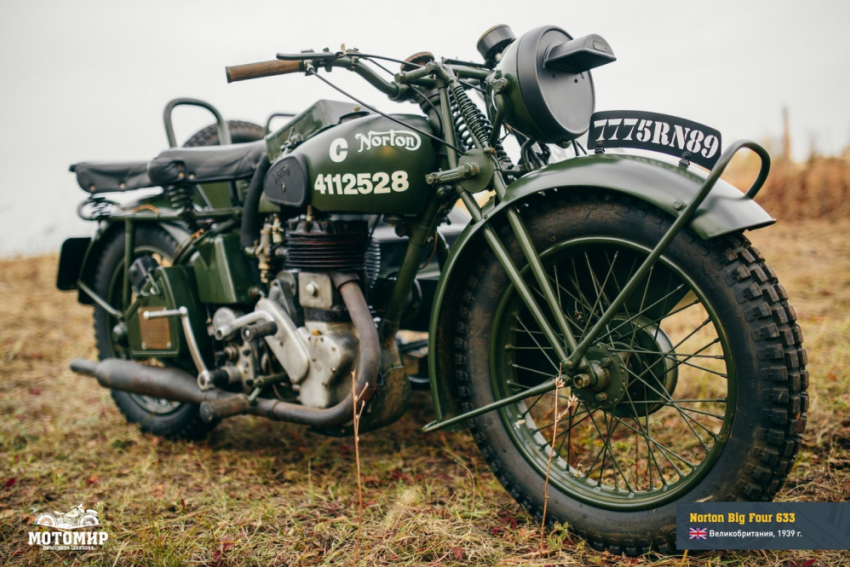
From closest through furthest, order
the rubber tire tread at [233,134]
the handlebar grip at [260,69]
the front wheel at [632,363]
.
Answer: the front wheel at [632,363]
the handlebar grip at [260,69]
the rubber tire tread at [233,134]

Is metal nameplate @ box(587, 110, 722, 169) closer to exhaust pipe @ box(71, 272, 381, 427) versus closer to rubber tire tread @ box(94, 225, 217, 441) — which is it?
exhaust pipe @ box(71, 272, 381, 427)

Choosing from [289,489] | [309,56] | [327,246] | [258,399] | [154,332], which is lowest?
[289,489]

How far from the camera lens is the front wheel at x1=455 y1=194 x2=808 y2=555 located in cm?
150

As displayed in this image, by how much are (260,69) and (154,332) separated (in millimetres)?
1475

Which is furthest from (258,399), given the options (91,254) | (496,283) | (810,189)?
(810,189)

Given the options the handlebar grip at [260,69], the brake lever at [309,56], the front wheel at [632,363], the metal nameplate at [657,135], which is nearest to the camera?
the front wheel at [632,363]

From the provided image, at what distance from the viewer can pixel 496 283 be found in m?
1.97

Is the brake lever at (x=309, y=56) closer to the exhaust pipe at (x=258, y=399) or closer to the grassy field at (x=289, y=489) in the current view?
the exhaust pipe at (x=258, y=399)

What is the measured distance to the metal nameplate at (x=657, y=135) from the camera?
63.8 inches

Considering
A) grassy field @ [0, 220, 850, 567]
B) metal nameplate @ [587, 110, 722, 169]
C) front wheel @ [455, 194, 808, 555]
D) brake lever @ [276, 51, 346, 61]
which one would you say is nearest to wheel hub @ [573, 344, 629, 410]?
front wheel @ [455, 194, 808, 555]

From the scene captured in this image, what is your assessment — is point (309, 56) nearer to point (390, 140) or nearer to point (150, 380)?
point (390, 140)

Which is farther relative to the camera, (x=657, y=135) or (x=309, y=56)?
(x=309, y=56)

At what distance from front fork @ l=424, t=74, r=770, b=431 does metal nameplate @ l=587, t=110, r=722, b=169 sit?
0.12 meters

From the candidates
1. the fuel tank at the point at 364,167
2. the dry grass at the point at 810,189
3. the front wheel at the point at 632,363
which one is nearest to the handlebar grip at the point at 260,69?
the fuel tank at the point at 364,167
